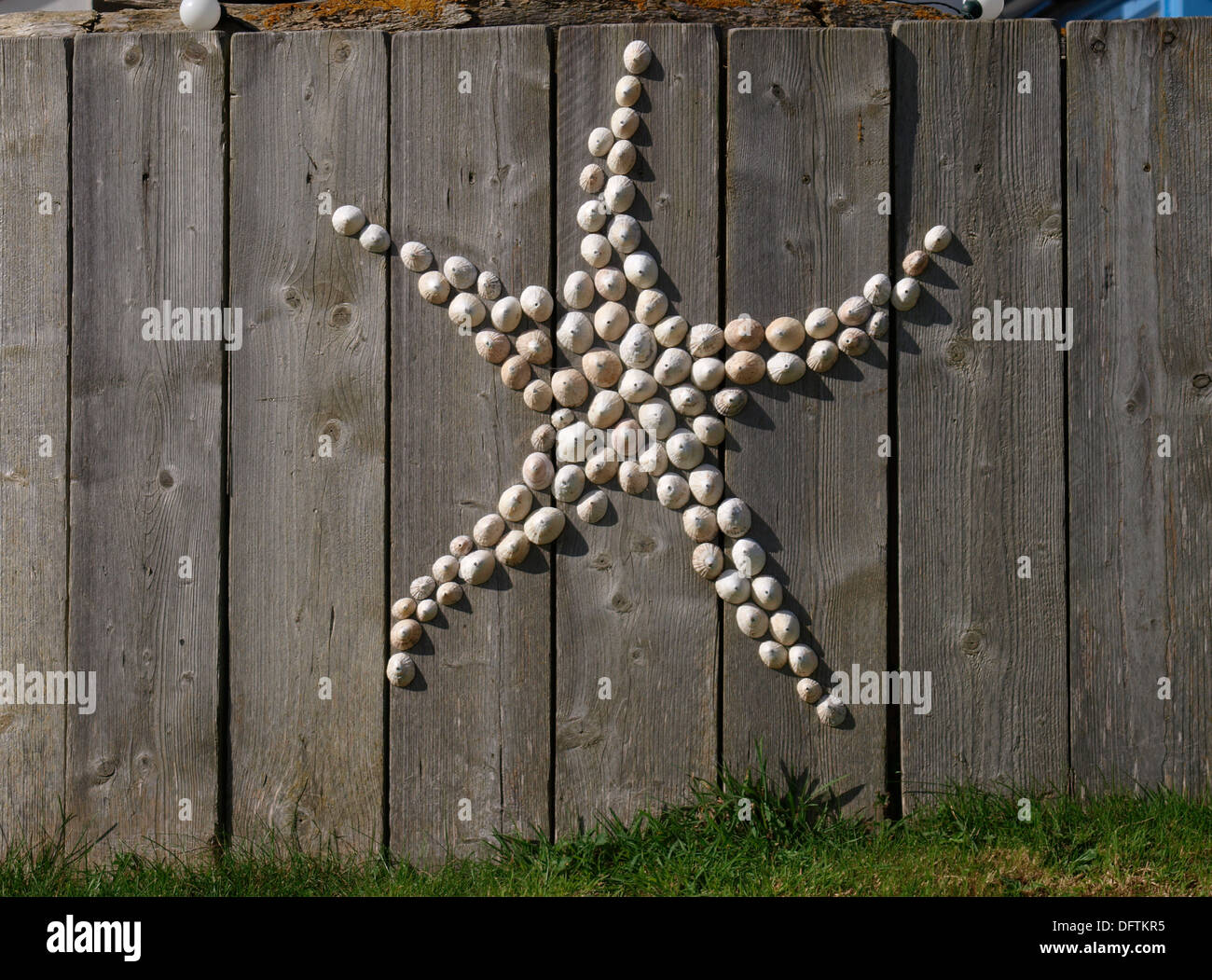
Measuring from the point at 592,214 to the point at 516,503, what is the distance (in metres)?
0.80

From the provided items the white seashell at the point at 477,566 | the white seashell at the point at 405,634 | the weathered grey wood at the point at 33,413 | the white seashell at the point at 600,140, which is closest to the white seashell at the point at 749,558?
the white seashell at the point at 477,566

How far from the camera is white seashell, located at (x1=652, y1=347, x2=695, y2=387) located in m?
2.38

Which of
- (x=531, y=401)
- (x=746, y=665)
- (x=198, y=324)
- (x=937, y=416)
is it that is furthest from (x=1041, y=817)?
(x=198, y=324)

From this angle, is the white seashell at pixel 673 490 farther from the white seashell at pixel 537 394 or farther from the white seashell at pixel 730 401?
the white seashell at pixel 537 394

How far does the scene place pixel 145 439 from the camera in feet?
7.97

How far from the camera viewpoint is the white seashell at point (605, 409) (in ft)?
7.81

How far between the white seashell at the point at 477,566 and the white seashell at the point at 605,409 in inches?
18.0

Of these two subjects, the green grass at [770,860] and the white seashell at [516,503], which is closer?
the green grass at [770,860]

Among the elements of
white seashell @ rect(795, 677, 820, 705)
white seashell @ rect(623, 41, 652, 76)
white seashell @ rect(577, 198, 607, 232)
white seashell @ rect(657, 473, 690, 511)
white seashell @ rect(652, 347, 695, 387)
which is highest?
white seashell @ rect(623, 41, 652, 76)

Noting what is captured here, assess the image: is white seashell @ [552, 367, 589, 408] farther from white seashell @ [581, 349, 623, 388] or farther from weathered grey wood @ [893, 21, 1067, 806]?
weathered grey wood @ [893, 21, 1067, 806]

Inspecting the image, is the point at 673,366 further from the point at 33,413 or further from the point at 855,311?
the point at 33,413

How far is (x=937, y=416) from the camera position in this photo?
2377mm

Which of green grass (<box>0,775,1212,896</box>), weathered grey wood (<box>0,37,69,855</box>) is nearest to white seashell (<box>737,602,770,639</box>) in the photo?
green grass (<box>0,775,1212,896</box>)

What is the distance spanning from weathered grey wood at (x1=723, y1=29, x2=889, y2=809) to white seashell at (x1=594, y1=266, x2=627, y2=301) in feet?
0.96
